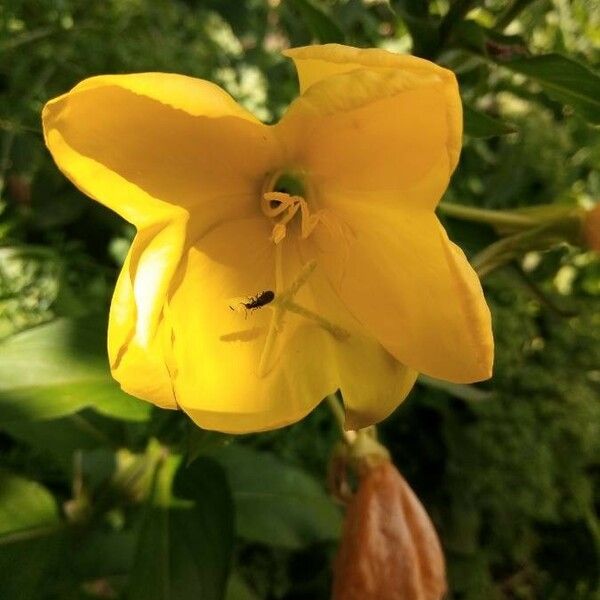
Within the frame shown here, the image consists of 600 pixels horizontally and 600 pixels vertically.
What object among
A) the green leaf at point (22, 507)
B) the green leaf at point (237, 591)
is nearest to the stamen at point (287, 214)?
the green leaf at point (22, 507)

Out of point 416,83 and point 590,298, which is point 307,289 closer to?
point 416,83

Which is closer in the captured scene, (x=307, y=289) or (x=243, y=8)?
(x=307, y=289)

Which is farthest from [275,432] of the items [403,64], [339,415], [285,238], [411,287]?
[403,64]

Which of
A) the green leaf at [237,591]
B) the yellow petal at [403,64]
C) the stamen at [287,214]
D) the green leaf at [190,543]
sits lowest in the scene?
the green leaf at [237,591]

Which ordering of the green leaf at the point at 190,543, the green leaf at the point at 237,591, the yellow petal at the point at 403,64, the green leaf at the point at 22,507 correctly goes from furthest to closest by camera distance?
the green leaf at the point at 237,591 < the green leaf at the point at 22,507 < the green leaf at the point at 190,543 < the yellow petal at the point at 403,64

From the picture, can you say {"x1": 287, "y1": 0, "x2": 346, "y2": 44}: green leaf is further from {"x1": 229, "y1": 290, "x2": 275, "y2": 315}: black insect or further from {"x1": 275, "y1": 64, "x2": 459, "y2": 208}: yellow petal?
{"x1": 229, "y1": 290, "x2": 275, "y2": 315}: black insect

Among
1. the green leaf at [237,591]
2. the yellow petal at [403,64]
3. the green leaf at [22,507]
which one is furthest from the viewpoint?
the green leaf at [237,591]

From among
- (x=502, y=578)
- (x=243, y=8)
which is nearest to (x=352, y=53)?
(x=243, y=8)

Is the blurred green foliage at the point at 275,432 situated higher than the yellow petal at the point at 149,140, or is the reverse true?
the yellow petal at the point at 149,140

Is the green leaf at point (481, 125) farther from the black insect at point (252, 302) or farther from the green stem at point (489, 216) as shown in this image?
the black insect at point (252, 302)
